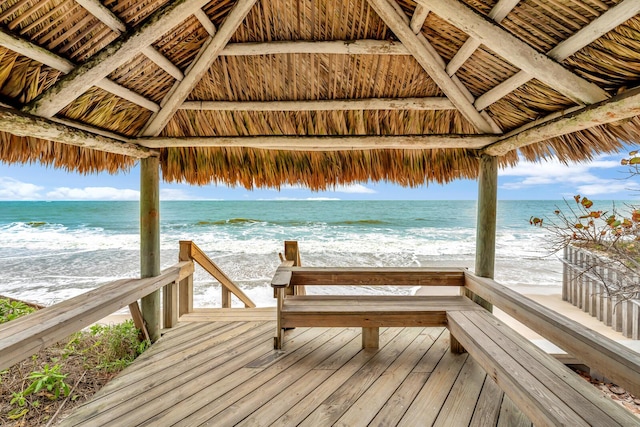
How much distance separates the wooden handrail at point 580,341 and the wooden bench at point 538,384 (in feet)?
0.35

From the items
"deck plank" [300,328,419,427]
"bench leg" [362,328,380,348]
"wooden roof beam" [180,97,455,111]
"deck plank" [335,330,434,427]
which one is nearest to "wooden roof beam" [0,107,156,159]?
"wooden roof beam" [180,97,455,111]

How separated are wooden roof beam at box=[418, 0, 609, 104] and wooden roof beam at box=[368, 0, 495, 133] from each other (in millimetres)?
368

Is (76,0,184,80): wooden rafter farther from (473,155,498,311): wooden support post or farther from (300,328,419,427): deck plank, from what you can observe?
(473,155,498,311): wooden support post

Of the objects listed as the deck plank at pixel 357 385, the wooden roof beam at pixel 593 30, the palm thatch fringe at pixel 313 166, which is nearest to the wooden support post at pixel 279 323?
the deck plank at pixel 357 385

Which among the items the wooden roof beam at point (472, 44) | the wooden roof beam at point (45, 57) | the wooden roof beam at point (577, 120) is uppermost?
the wooden roof beam at point (472, 44)

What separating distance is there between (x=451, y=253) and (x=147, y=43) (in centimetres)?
1078

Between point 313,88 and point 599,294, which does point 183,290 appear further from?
point 599,294

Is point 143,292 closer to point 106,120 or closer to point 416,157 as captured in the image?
point 106,120

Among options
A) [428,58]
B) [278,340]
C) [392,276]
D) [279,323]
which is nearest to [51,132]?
[279,323]

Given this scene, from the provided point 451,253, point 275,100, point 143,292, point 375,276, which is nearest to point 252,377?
point 143,292

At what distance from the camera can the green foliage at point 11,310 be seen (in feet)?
10.7

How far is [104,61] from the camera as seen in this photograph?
1.56 m

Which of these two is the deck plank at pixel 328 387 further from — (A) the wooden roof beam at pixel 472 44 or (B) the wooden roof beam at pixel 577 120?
(A) the wooden roof beam at pixel 472 44

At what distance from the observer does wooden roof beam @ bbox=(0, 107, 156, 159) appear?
1467 millimetres
